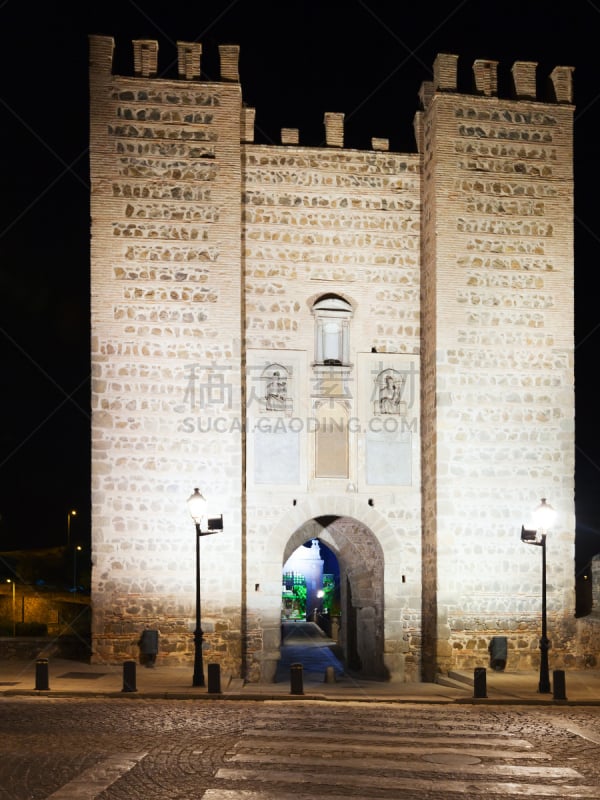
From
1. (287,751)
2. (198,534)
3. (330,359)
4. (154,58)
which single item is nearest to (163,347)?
(330,359)

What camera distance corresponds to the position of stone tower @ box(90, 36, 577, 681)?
16250 mm

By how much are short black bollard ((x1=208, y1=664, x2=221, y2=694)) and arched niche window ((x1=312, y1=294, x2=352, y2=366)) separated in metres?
6.20

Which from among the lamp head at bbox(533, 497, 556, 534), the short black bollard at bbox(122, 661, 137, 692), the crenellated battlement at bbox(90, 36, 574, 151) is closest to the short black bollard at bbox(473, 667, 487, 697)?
the lamp head at bbox(533, 497, 556, 534)

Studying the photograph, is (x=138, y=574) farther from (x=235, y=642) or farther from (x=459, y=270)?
(x=459, y=270)

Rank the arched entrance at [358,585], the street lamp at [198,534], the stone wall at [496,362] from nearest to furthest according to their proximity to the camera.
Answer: the street lamp at [198,534], the stone wall at [496,362], the arched entrance at [358,585]

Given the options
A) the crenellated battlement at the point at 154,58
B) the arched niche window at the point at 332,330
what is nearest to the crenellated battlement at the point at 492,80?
the crenellated battlement at the point at 154,58

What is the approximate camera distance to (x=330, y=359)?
1714 cm

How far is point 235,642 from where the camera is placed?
16.1 meters

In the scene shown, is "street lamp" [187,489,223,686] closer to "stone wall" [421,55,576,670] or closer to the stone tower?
the stone tower

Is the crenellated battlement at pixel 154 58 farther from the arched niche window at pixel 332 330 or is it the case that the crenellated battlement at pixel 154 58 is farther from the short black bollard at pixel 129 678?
the short black bollard at pixel 129 678

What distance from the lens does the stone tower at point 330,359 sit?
53.3 feet

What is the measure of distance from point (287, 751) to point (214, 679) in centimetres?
431

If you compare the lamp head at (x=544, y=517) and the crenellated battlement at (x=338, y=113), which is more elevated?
the crenellated battlement at (x=338, y=113)

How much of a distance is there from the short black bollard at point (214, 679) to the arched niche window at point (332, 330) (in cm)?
620
